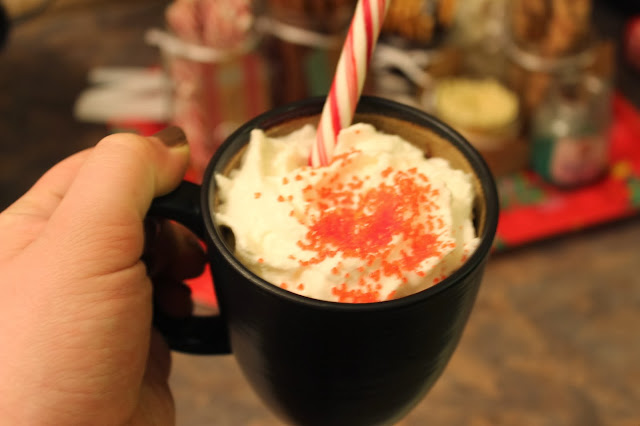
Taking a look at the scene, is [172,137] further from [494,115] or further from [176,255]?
[494,115]

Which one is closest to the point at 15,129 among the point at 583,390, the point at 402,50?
the point at 402,50

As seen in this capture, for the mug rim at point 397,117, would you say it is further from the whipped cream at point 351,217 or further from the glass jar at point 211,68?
the glass jar at point 211,68

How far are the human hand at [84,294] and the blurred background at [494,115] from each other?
0.41 meters

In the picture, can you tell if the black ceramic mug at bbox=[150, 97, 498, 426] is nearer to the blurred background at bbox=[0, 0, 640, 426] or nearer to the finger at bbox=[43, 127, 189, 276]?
the finger at bbox=[43, 127, 189, 276]

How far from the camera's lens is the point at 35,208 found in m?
0.65

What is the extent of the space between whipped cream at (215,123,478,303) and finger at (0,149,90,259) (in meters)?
0.18

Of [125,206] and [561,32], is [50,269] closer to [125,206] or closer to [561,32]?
[125,206]

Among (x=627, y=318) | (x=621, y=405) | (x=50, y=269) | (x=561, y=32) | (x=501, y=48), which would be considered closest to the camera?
(x=50, y=269)

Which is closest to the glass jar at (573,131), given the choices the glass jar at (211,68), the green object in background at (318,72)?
the green object in background at (318,72)

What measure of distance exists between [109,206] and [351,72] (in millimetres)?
252

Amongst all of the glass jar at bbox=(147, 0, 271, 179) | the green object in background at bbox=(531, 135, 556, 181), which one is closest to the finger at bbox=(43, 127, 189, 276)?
the glass jar at bbox=(147, 0, 271, 179)

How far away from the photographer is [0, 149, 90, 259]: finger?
0.61 metres

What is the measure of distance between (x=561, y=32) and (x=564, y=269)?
20.3 inches

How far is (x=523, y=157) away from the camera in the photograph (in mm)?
1465
